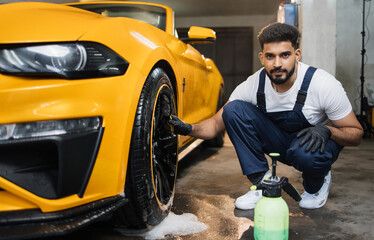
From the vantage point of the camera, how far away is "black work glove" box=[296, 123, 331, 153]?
2.01 meters

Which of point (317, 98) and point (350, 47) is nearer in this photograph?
point (317, 98)

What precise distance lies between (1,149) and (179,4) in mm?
9661

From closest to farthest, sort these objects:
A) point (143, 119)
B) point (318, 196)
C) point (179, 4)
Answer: point (143, 119)
point (318, 196)
point (179, 4)

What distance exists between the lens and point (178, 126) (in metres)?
2.07

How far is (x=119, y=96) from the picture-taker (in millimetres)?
1445

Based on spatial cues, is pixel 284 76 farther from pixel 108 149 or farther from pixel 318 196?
pixel 108 149

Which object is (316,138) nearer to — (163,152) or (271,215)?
(271,215)

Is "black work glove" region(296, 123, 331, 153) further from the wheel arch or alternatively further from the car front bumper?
the car front bumper

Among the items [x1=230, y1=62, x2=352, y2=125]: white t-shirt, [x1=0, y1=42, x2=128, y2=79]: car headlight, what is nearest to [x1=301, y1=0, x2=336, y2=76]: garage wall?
[x1=230, y1=62, x2=352, y2=125]: white t-shirt

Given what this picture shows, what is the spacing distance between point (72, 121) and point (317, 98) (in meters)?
1.40

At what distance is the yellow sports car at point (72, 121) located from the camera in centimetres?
127

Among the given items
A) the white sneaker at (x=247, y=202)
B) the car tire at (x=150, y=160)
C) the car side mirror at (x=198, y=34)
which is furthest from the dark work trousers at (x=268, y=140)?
the car side mirror at (x=198, y=34)

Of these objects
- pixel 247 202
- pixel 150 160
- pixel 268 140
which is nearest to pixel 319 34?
pixel 268 140

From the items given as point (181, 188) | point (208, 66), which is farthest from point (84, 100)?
point (208, 66)
